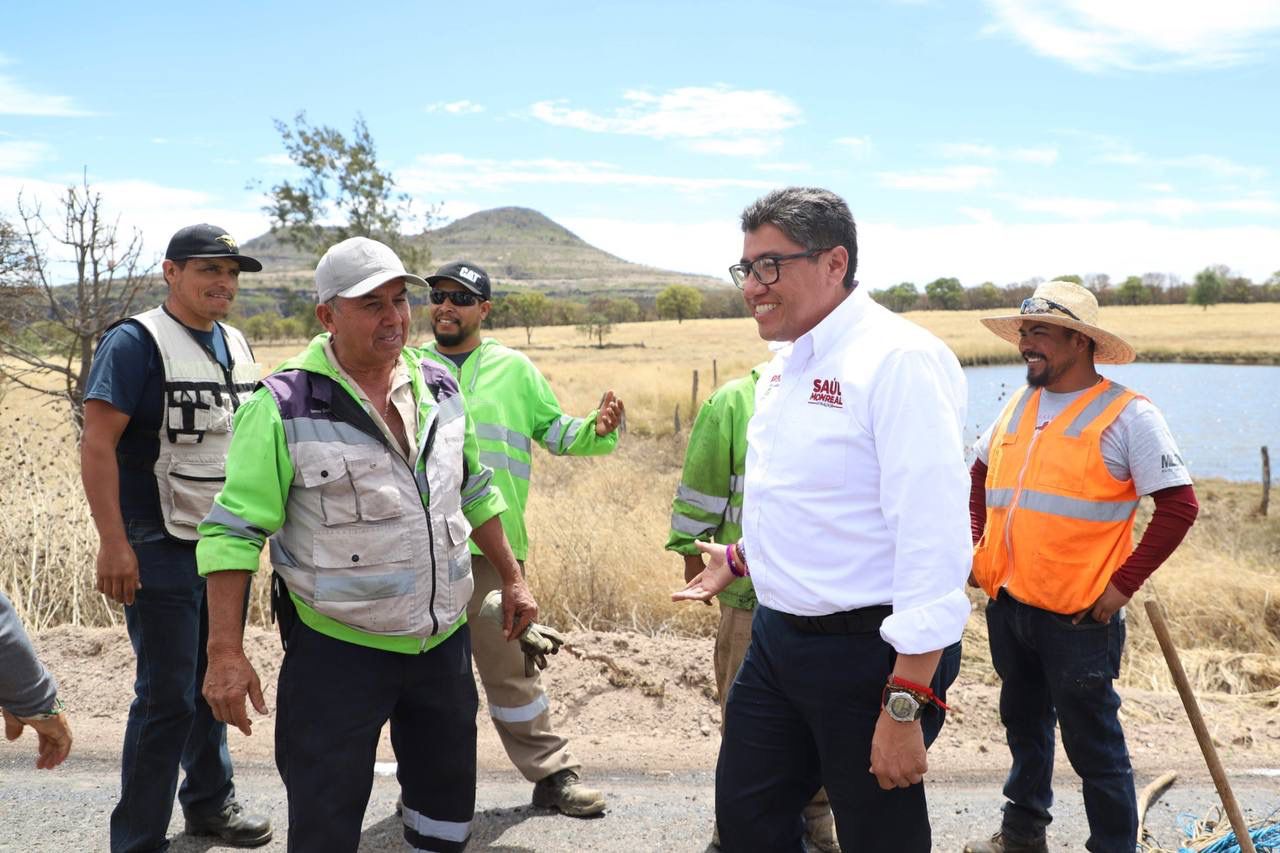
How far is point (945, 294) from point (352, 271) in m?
108

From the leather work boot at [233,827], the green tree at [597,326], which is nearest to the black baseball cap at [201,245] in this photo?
the leather work boot at [233,827]

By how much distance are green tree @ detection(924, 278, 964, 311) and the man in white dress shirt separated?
341ft

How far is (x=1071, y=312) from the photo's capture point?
11.8ft

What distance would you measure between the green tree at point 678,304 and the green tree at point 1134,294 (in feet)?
146

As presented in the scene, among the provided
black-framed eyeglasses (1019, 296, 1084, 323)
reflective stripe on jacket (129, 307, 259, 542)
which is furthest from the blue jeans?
black-framed eyeglasses (1019, 296, 1084, 323)

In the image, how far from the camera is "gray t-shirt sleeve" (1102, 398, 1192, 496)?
337 centimetres

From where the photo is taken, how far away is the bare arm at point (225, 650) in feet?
8.52

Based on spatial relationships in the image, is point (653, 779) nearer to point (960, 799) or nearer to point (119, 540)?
point (960, 799)

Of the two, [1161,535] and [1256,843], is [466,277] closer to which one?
[1161,535]

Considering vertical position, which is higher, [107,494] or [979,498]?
[107,494]

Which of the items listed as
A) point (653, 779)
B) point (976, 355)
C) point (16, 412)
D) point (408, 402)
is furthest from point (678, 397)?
point (976, 355)

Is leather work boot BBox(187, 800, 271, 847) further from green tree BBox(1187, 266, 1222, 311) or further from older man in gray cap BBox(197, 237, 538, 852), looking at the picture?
green tree BBox(1187, 266, 1222, 311)

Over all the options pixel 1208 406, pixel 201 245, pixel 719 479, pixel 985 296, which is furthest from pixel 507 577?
pixel 985 296

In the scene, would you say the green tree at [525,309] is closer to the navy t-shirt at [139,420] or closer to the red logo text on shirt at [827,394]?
the navy t-shirt at [139,420]
